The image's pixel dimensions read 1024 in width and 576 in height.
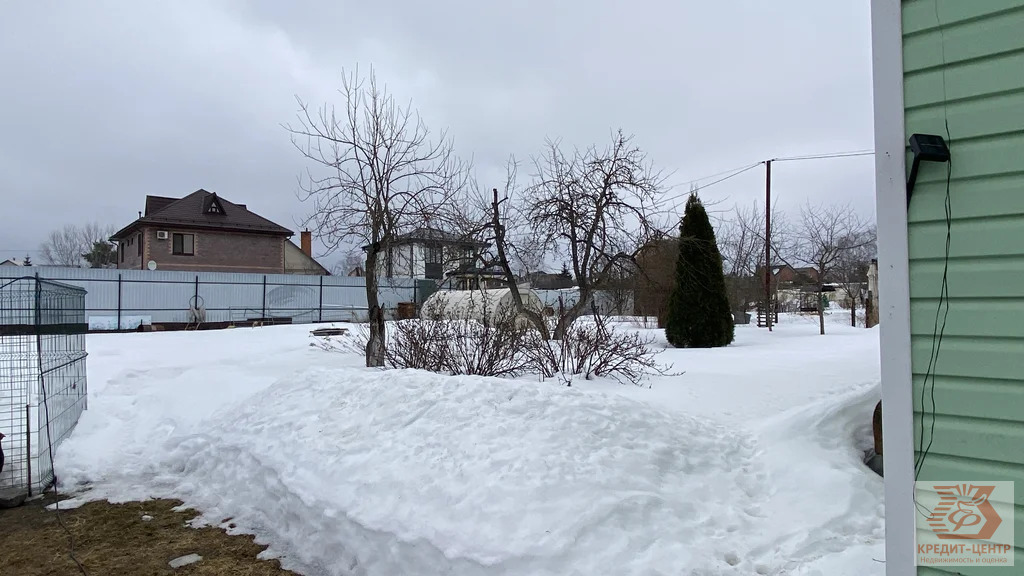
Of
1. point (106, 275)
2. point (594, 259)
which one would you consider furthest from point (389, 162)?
point (106, 275)

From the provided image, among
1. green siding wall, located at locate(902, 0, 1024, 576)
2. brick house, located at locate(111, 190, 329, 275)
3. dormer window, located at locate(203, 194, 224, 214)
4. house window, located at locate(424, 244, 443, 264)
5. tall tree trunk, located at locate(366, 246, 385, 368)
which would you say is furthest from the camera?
dormer window, located at locate(203, 194, 224, 214)

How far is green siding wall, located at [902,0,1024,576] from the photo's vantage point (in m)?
2.08

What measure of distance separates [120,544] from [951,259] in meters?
5.17

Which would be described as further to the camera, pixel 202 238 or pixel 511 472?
pixel 202 238

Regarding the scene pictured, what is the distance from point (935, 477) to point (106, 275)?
24.5 m

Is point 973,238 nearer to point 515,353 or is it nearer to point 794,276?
point 515,353

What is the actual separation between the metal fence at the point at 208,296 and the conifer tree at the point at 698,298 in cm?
873

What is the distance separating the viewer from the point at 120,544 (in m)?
3.95

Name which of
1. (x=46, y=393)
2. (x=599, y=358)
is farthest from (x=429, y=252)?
(x=46, y=393)

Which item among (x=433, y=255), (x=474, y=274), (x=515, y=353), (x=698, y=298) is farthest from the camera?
(x=698, y=298)

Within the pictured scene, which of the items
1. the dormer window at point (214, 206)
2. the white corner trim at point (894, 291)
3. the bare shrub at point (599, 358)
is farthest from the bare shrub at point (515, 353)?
the dormer window at point (214, 206)

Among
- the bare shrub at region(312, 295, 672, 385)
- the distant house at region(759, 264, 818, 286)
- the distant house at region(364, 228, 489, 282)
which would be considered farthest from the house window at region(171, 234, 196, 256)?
the distant house at region(759, 264, 818, 286)

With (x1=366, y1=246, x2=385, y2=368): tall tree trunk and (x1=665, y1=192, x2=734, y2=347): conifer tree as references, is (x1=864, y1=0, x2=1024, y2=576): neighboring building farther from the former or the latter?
(x1=665, y1=192, x2=734, y2=347): conifer tree

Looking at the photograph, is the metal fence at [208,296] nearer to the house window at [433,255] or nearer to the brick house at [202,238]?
the house window at [433,255]
